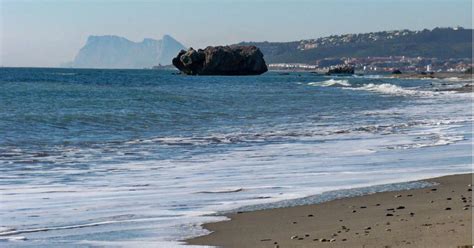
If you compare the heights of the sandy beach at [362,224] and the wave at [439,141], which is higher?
the sandy beach at [362,224]

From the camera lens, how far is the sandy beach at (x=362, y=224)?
22.5 ft

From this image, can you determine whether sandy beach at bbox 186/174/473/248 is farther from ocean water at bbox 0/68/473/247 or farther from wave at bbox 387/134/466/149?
wave at bbox 387/134/466/149

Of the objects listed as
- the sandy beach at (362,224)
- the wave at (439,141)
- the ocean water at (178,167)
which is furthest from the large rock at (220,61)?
the sandy beach at (362,224)

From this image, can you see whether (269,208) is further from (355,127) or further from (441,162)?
(355,127)

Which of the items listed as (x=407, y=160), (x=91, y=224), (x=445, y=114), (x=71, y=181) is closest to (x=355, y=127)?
(x=445, y=114)

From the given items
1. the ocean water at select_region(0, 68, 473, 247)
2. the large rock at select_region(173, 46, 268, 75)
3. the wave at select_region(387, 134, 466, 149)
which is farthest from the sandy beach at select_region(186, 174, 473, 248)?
the large rock at select_region(173, 46, 268, 75)

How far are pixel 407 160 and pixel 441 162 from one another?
2.04 feet

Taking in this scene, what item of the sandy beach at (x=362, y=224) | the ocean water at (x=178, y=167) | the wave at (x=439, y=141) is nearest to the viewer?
the sandy beach at (x=362, y=224)

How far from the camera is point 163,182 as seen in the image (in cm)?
1098

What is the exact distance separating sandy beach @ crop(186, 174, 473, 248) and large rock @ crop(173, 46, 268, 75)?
120m

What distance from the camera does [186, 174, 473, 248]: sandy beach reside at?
6852 millimetres

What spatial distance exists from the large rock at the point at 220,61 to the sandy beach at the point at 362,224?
11960 cm

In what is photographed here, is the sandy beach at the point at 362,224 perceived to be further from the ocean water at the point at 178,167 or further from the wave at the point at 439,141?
the wave at the point at 439,141

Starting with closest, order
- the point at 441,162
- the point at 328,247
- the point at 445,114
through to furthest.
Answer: the point at 328,247 → the point at 441,162 → the point at 445,114
